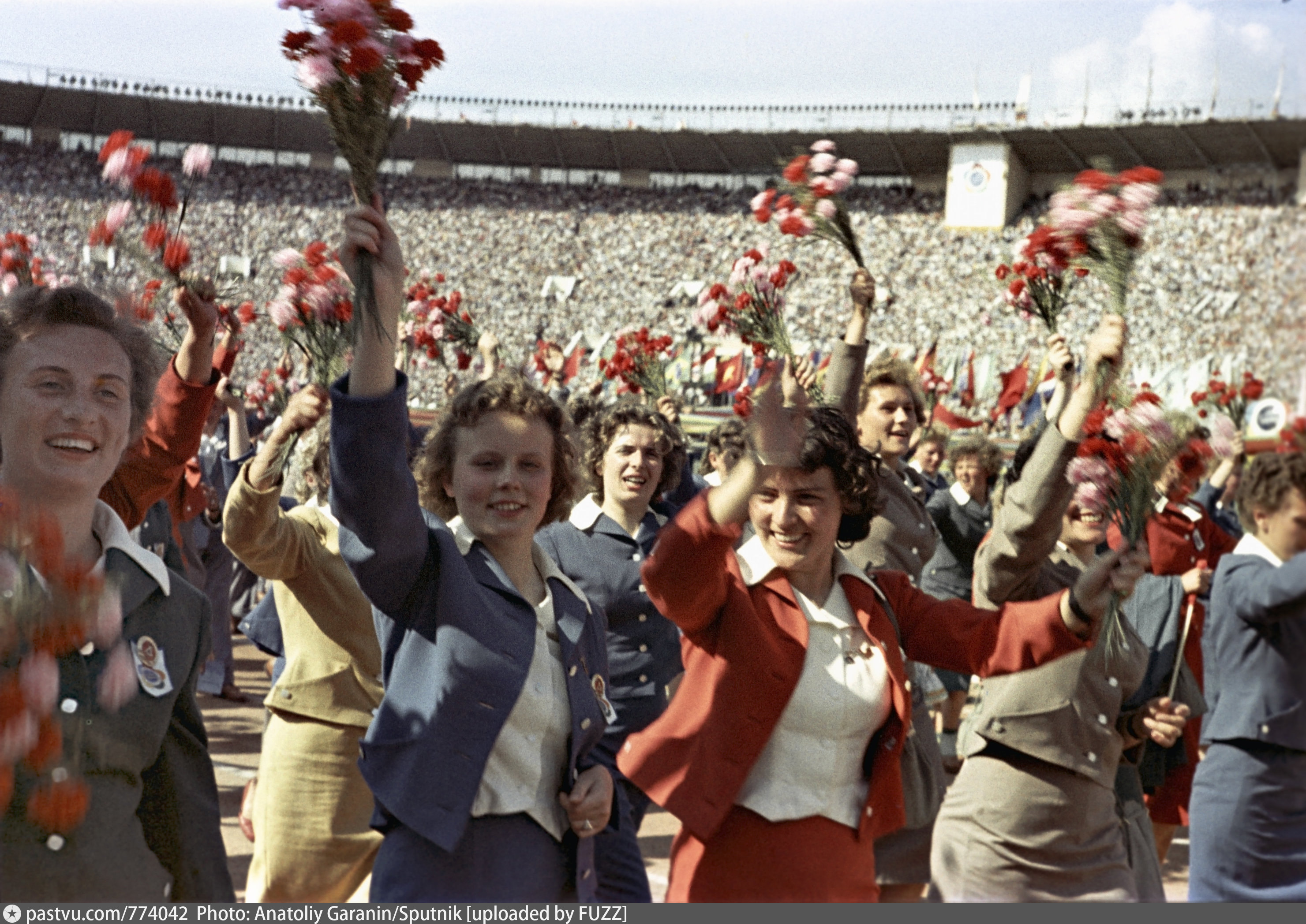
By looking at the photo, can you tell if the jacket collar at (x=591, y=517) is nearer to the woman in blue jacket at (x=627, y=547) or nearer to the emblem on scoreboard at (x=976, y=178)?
the woman in blue jacket at (x=627, y=547)

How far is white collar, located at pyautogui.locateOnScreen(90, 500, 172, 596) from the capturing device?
2439 mm

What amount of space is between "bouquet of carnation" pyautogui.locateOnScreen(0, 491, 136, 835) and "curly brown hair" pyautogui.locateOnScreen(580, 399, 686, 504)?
10.4 ft

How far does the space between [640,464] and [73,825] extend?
3227 mm

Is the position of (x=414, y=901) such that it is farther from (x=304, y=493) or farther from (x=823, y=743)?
(x=304, y=493)

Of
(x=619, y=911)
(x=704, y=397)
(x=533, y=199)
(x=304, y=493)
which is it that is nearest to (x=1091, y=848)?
(x=619, y=911)

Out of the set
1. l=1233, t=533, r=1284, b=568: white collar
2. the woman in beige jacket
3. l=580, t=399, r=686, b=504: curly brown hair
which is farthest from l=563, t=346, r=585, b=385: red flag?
l=1233, t=533, r=1284, b=568: white collar

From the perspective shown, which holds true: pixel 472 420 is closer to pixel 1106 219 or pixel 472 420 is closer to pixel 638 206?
pixel 1106 219

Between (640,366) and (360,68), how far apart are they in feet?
21.0

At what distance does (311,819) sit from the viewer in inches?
157

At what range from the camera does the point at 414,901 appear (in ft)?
A: 8.74

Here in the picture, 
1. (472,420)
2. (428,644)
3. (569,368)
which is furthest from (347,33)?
(569,368)

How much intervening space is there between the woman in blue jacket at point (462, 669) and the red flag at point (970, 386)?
17.0m

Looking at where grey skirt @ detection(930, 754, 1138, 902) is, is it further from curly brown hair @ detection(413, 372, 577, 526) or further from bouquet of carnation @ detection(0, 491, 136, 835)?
bouquet of carnation @ detection(0, 491, 136, 835)

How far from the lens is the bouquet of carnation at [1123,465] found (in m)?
3.33
